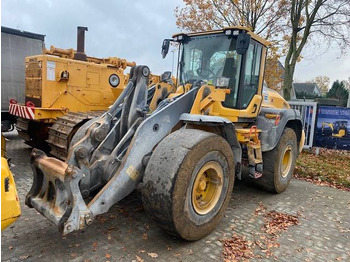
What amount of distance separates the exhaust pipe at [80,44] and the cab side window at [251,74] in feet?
17.2

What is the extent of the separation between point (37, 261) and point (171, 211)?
149cm

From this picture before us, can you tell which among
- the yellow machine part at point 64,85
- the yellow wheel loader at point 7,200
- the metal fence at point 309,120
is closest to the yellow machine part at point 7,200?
the yellow wheel loader at point 7,200

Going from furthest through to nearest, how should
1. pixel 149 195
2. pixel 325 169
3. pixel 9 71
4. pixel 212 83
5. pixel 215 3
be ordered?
1. pixel 215 3
2. pixel 9 71
3. pixel 325 169
4. pixel 212 83
5. pixel 149 195

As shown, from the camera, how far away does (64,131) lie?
247 inches

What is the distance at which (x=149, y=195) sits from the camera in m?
3.33

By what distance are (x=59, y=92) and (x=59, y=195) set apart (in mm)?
5032

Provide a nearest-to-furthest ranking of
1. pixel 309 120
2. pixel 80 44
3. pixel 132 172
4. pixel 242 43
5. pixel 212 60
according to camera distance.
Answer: pixel 132 172 < pixel 242 43 < pixel 212 60 < pixel 80 44 < pixel 309 120

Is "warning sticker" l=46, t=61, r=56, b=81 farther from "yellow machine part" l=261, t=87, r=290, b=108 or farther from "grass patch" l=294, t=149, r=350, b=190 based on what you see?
"grass patch" l=294, t=149, r=350, b=190

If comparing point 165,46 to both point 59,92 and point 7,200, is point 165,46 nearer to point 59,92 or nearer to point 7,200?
point 59,92

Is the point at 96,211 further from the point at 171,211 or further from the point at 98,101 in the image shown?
the point at 98,101

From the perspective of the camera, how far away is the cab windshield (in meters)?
4.78

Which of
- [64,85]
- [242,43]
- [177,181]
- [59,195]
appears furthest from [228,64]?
[64,85]

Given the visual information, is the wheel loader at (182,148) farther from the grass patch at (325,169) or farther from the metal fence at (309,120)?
the metal fence at (309,120)

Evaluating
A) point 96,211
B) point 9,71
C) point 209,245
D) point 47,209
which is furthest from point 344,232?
point 9,71
